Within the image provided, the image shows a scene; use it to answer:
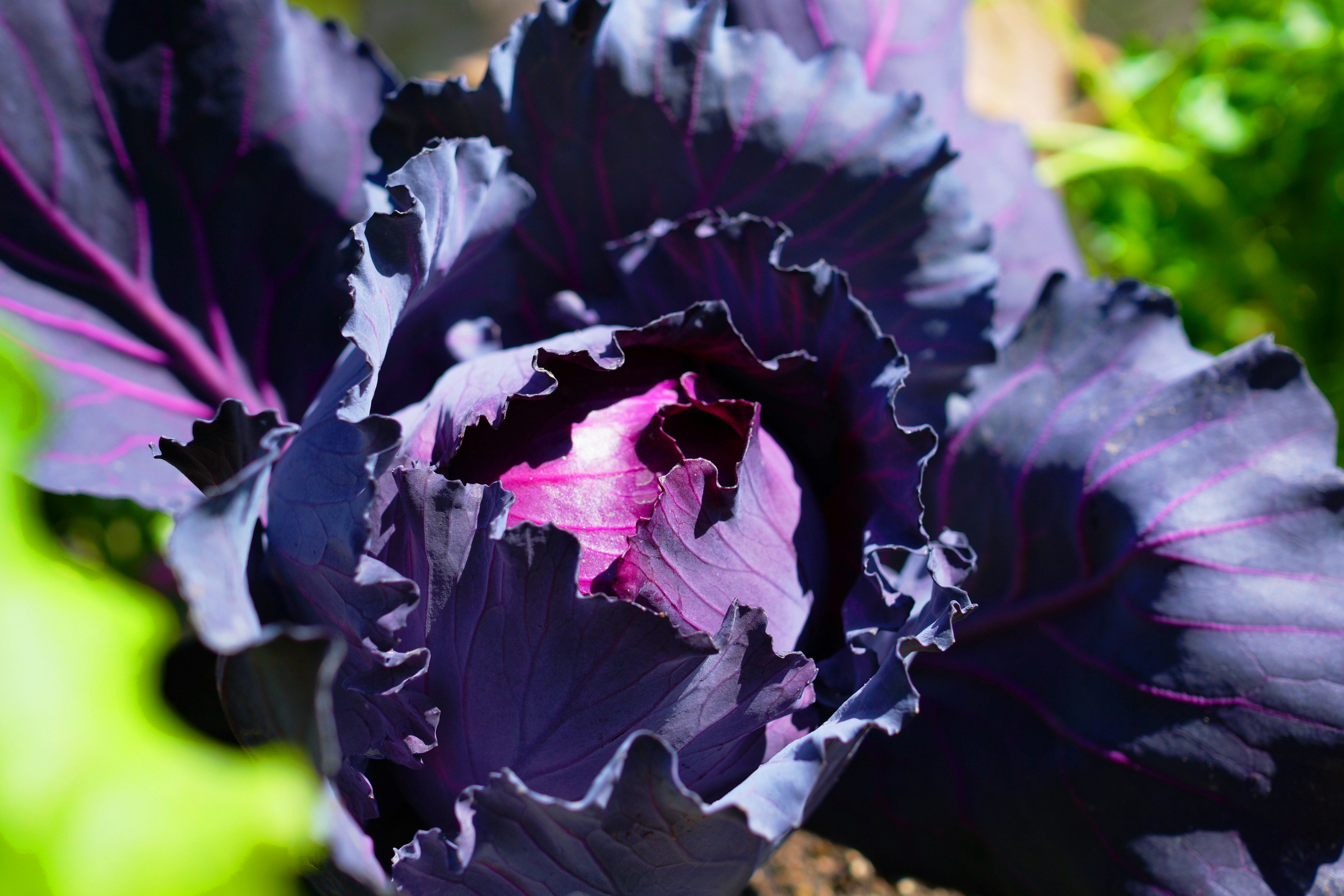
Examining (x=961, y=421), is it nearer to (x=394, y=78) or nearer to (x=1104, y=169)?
(x=394, y=78)

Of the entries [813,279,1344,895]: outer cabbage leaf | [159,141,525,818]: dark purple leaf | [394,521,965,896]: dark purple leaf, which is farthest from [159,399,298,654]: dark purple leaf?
[813,279,1344,895]: outer cabbage leaf

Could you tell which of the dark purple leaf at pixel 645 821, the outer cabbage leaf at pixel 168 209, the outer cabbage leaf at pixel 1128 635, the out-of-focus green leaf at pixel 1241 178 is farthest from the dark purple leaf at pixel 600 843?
the out-of-focus green leaf at pixel 1241 178

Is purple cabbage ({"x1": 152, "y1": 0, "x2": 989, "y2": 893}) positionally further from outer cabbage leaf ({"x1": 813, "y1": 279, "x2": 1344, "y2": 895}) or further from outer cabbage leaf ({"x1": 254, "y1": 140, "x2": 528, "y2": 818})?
outer cabbage leaf ({"x1": 813, "y1": 279, "x2": 1344, "y2": 895})

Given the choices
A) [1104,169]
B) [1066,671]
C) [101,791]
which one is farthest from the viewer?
[1104,169]

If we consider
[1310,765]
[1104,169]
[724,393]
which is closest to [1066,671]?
[1310,765]

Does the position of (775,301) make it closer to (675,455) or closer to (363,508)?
(675,455)

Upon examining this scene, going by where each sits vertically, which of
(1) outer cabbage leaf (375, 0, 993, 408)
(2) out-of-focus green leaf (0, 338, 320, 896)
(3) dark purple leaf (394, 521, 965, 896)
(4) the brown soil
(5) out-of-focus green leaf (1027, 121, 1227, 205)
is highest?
(2) out-of-focus green leaf (0, 338, 320, 896)

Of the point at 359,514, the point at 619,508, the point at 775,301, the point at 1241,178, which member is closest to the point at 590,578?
the point at 619,508
